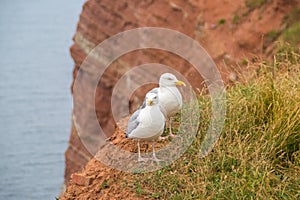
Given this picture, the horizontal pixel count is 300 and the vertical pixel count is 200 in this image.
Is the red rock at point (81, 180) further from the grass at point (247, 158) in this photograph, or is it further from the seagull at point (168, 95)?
the seagull at point (168, 95)

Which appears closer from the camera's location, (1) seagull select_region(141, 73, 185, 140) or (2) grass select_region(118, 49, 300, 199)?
(2) grass select_region(118, 49, 300, 199)

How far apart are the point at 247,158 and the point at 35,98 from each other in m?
29.3

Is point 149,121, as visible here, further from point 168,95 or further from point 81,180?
point 81,180

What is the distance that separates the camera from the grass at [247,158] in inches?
262

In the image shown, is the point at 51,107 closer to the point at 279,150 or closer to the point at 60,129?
the point at 60,129

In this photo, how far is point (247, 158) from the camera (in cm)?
695

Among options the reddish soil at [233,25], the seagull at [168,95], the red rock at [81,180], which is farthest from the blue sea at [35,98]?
the seagull at [168,95]

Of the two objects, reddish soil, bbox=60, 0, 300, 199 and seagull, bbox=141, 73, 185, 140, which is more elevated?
reddish soil, bbox=60, 0, 300, 199

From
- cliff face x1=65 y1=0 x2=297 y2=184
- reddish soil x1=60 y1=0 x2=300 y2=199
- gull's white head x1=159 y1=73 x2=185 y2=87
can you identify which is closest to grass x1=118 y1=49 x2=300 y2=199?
gull's white head x1=159 y1=73 x2=185 y2=87

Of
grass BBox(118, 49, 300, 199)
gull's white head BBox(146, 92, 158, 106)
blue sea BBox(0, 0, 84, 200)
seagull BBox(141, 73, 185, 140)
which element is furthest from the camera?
blue sea BBox(0, 0, 84, 200)

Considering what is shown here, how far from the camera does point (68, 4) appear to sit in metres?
52.0

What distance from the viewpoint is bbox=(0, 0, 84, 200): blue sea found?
27609 millimetres

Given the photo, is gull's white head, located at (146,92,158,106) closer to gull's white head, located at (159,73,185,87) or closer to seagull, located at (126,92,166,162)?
seagull, located at (126,92,166,162)

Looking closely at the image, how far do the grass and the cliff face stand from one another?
9197 millimetres
